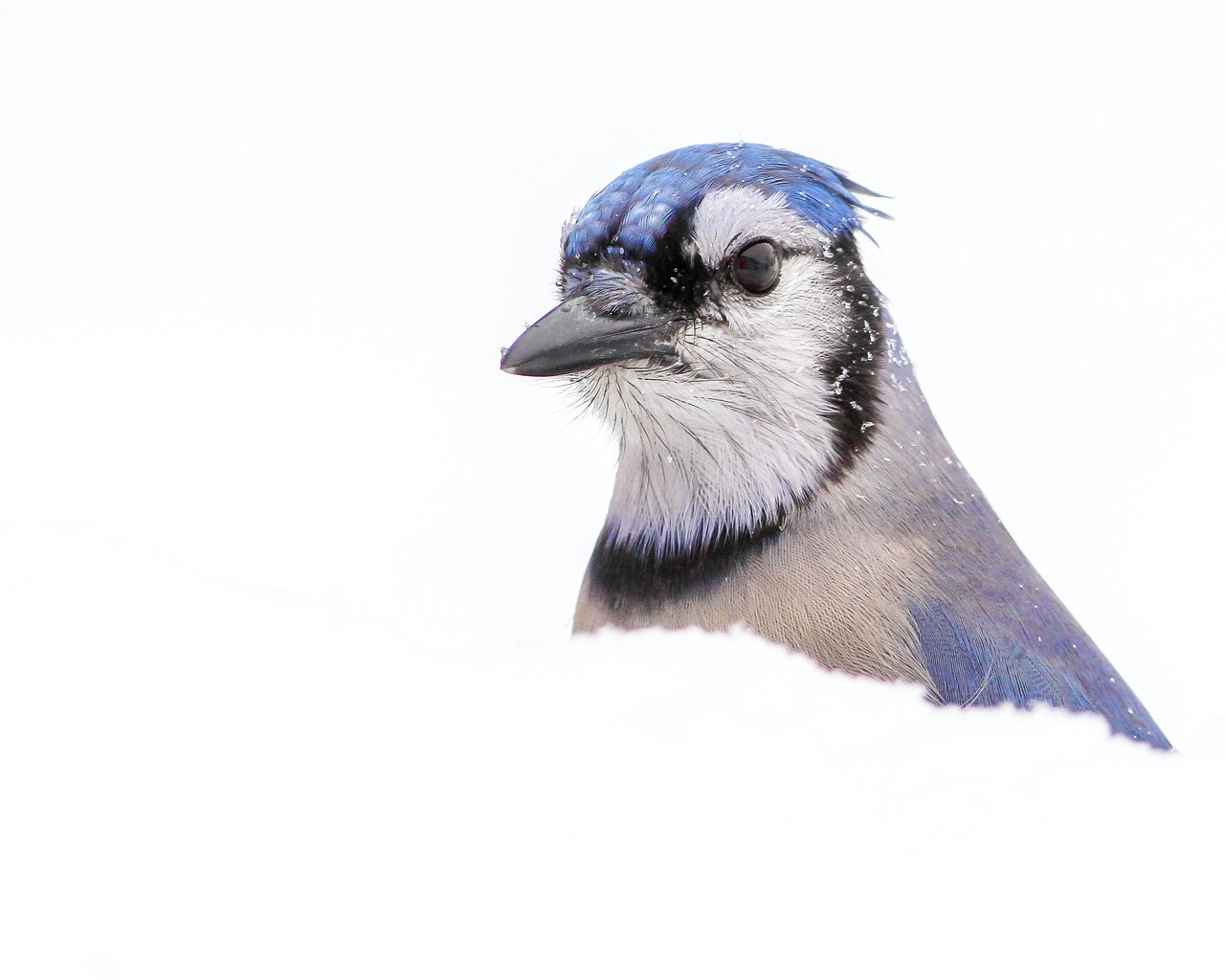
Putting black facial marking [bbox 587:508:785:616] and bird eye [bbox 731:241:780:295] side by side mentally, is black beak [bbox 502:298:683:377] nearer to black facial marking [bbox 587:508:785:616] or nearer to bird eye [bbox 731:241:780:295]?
bird eye [bbox 731:241:780:295]

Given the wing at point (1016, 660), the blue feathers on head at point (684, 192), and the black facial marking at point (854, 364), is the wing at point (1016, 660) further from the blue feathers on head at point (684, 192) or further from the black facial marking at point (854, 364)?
the blue feathers on head at point (684, 192)

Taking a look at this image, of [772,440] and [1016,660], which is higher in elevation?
[772,440]

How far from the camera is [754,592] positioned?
159 cm

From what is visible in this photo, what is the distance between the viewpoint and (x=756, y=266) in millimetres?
1648

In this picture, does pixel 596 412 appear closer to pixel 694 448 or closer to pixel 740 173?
pixel 694 448

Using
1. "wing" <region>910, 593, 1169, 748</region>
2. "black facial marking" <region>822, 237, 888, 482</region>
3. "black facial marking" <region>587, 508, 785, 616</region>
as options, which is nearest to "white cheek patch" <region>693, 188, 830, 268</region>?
"black facial marking" <region>822, 237, 888, 482</region>

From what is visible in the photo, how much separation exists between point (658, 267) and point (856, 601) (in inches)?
19.7

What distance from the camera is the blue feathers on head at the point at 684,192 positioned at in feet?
5.37

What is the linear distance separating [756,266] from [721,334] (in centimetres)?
10

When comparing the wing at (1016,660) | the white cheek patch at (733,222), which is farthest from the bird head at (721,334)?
the wing at (1016,660)

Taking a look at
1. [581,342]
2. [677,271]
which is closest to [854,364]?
[677,271]

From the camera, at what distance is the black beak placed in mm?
1601

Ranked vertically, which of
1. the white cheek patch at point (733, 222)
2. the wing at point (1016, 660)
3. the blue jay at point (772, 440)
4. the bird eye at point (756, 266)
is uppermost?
the white cheek patch at point (733, 222)

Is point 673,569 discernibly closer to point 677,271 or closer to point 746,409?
point 746,409
